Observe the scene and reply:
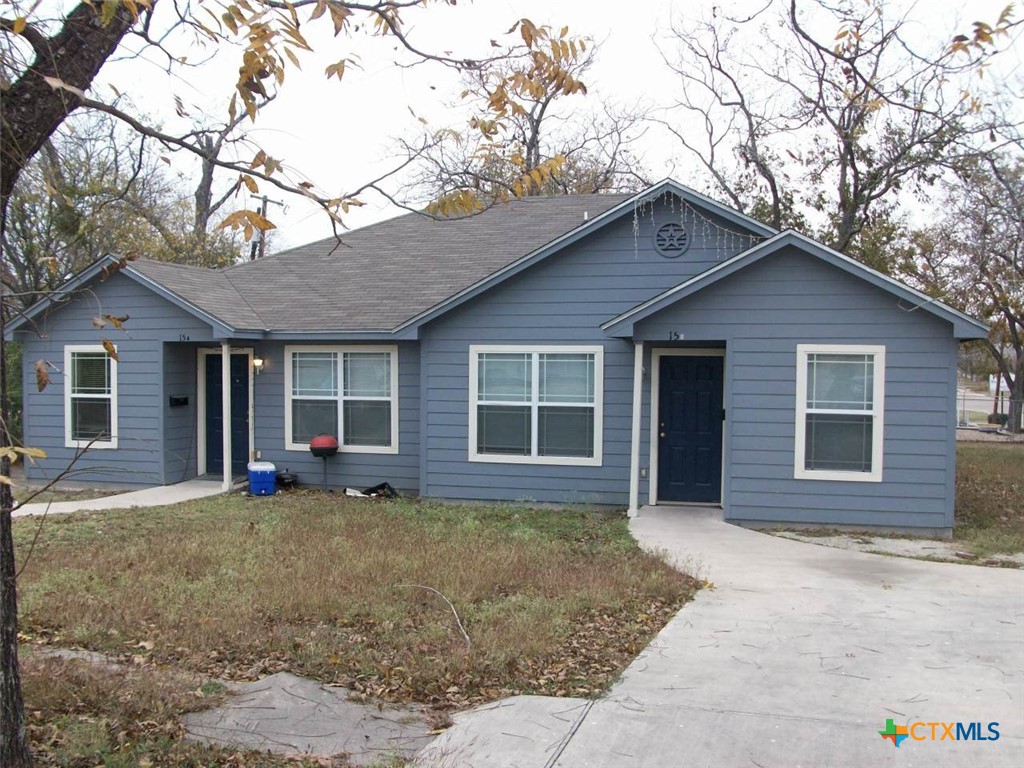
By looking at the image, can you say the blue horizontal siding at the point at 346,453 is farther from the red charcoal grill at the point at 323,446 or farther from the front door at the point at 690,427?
the front door at the point at 690,427

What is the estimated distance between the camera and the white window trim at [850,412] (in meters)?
10.6

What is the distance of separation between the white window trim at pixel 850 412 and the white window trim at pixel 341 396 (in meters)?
5.99

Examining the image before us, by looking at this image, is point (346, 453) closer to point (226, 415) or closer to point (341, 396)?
point (341, 396)

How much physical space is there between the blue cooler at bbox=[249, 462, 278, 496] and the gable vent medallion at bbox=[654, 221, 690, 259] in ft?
21.9

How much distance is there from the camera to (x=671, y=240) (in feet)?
39.8

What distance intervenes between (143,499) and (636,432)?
720 centimetres

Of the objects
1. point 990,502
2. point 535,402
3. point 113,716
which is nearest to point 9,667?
point 113,716

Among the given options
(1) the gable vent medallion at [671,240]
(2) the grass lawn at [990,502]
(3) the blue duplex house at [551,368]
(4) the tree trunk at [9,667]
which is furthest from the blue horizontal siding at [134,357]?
(2) the grass lawn at [990,502]

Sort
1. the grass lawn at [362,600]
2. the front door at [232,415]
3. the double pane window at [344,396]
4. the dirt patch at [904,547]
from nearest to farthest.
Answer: the grass lawn at [362,600] → the dirt patch at [904,547] → the double pane window at [344,396] → the front door at [232,415]

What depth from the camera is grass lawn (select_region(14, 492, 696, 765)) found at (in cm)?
563

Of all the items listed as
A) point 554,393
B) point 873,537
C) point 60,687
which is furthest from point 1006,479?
point 60,687

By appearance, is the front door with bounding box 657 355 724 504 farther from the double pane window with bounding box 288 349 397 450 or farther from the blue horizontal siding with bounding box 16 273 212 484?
the blue horizontal siding with bounding box 16 273 212 484

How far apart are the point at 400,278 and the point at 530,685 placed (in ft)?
34.1

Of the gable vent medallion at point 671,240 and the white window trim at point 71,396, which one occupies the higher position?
the gable vent medallion at point 671,240
